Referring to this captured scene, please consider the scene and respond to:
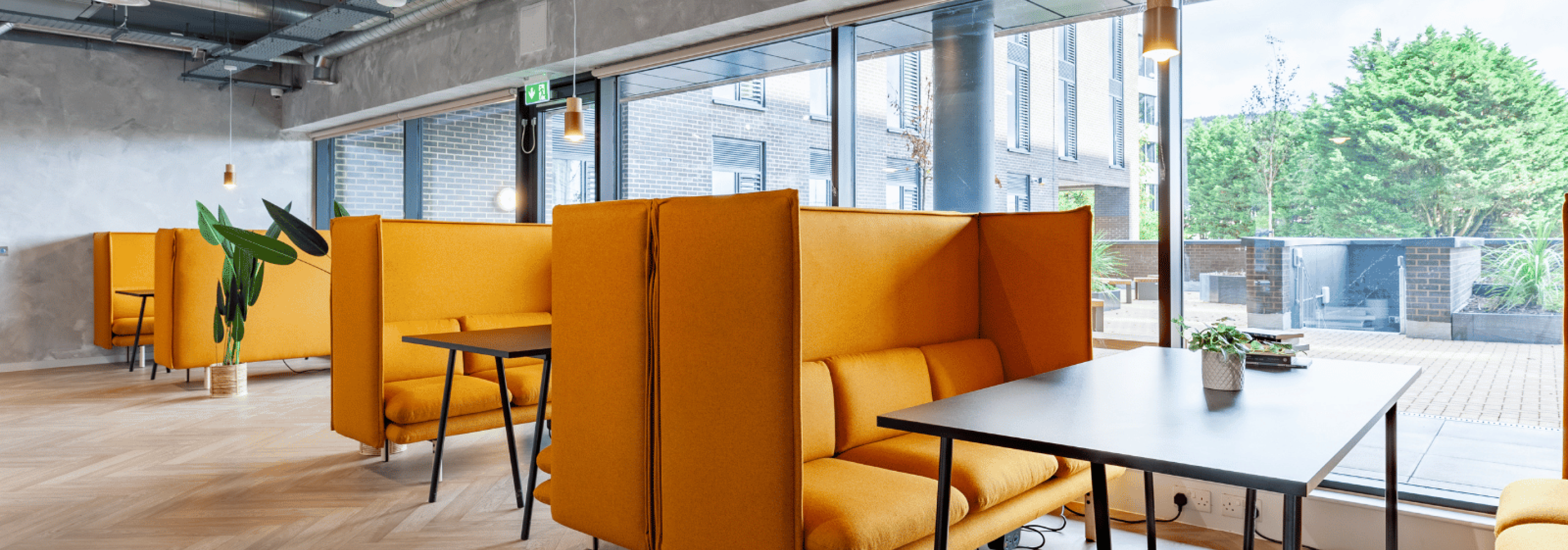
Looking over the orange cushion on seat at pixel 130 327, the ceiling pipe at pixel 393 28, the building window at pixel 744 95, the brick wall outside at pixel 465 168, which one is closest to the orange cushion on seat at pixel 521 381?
the building window at pixel 744 95

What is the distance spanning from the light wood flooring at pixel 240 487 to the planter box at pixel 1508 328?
1.09 meters

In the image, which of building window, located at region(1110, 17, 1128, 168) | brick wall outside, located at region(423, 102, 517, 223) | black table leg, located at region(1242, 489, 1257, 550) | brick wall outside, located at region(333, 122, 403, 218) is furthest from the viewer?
brick wall outside, located at region(333, 122, 403, 218)

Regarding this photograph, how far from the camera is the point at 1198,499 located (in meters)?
3.30

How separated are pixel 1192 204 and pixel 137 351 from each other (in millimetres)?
8812

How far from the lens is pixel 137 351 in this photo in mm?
8008

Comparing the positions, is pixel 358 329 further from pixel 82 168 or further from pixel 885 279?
pixel 82 168

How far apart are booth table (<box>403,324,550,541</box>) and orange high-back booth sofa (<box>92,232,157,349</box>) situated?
5.43 meters

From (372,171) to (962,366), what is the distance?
7.72 meters

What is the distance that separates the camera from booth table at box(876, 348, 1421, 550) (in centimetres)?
148

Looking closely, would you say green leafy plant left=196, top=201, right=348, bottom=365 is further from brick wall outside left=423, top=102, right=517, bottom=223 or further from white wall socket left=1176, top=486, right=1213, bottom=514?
white wall socket left=1176, top=486, right=1213, bottom=514

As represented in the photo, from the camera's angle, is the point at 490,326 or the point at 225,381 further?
the point at 225,381

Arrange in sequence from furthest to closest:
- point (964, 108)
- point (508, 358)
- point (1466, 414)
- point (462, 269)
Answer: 1. point (462, 269)
2. point (964, 108)
3. point (508, 358)
4. point (1466, 414)

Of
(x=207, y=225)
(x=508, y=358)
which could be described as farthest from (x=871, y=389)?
(x=207, y=225)

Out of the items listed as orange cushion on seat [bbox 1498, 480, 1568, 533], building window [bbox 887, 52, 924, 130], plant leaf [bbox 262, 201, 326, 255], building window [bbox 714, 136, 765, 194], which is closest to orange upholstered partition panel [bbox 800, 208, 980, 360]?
building window [bbox 887, 52, 924, 130]
